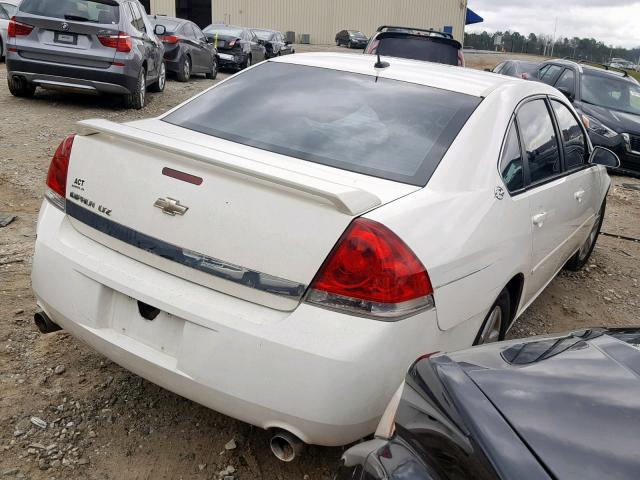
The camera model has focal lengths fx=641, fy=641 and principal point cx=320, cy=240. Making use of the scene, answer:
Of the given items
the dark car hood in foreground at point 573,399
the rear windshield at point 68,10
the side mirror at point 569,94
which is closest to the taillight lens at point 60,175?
the dark car hood in foreground at point 573,399

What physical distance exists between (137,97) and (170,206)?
25.4ft

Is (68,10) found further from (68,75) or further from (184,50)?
(184,50)

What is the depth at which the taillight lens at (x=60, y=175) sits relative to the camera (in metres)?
2.75

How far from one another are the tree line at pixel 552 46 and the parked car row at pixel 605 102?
5554 cm

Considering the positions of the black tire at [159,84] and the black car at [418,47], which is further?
the black tire at [159,84]

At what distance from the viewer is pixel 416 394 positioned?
1683mm

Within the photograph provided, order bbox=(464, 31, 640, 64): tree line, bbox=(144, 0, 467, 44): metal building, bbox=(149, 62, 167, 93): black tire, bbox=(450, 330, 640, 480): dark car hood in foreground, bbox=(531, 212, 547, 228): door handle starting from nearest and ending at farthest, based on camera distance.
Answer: bbox=(450, 330, 640, 480): dark car hood in foreground
bbox=(531, 212, 547, 228): door handle
bbox=(149, 62, 167, 93): black tire
bbox=(144, 0, 467, 44): metal building
bbox=(464, 31, 640, 64): tree line

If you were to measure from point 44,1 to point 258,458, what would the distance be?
799cm

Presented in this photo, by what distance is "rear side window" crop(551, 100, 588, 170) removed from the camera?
4019 mm

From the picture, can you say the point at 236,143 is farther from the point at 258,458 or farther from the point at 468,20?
the point at 468,20

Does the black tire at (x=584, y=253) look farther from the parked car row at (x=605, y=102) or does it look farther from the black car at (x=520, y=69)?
the black car at (x=520, y=69)

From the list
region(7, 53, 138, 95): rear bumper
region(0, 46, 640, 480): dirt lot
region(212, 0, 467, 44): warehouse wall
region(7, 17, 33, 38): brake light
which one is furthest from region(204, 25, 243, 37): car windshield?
region(212, 0, 467, 44): warehouse wall

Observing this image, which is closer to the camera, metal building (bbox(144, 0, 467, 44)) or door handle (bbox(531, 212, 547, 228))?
door handle (bbox(531, 212, 547, 228))

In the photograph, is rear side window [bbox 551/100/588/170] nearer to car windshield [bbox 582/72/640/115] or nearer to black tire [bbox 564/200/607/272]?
black tire [bbox 564/200/607/272]
